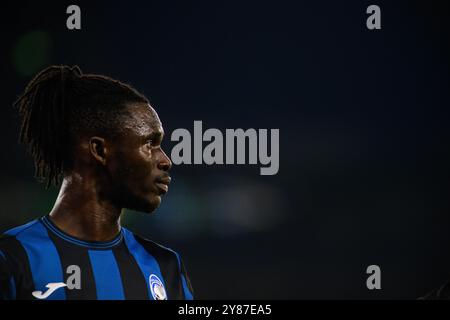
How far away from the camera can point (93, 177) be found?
7.37 ft

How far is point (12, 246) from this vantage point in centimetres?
211

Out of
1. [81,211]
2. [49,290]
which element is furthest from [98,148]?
[49,290]

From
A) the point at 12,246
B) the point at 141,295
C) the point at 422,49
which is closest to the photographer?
the point at 12,246

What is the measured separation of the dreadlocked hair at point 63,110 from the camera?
7.27ft

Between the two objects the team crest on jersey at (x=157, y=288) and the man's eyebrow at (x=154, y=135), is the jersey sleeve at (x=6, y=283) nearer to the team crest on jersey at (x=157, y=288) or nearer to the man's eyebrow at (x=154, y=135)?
the team crest on jersey at (x=157, y=288)

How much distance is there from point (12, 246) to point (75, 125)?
0.45m

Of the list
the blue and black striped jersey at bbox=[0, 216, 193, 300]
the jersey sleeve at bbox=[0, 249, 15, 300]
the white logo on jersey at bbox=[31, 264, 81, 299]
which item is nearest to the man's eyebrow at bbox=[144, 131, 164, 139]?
the blue and black striped jersey at bbox=[0, 216, 193, 300]

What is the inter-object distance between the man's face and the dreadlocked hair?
0.06 metres

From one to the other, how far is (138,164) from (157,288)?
0.46 meters

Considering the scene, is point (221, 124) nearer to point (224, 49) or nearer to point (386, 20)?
point (224, 49)

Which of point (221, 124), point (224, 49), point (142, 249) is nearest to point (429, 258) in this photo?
point (221, 124)

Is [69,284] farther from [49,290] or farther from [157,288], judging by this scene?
[157,288]

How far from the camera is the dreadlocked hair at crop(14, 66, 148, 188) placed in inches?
87.3

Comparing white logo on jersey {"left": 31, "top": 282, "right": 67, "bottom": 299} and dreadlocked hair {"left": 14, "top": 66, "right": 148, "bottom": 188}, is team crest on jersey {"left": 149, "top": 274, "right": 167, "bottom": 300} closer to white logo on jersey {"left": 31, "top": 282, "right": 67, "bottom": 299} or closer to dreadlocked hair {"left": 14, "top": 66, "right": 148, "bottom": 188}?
white logo on jersey {"left": 31, "top": 282, "right": 67, "bottom": 299}
